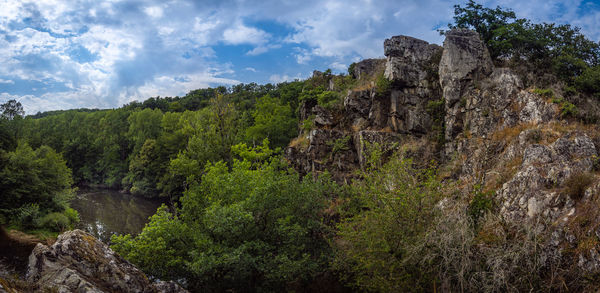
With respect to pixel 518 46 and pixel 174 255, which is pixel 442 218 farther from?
pixel 518 46

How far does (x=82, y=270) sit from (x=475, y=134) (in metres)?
23.3

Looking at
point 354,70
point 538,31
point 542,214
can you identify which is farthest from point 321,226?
point 538,31

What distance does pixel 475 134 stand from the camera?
2233 cm

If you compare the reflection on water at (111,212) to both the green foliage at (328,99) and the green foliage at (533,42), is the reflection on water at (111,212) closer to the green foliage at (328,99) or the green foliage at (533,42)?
the green foliage at (328,99)

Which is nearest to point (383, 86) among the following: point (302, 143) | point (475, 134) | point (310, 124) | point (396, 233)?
point (310, 124)

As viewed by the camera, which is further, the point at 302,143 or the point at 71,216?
the point at 71,216

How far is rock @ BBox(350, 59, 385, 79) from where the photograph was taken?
32188 millimetres

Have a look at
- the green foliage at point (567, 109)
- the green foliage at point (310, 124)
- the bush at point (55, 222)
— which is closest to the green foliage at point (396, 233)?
the green foliage at point (567, 109)

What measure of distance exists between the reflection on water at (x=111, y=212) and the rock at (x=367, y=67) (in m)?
27.9

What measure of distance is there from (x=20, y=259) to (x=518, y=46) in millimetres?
41402

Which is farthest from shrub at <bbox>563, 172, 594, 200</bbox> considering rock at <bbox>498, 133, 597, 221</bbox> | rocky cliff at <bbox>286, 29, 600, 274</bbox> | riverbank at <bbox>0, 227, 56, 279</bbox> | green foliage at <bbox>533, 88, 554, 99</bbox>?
riverbank at <bbox>0, 227, 56, 279</bbox>

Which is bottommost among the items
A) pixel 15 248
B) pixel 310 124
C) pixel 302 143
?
pixel 15 248

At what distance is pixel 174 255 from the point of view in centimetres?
1532

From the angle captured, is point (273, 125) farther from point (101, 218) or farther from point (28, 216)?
point (28, 216)
